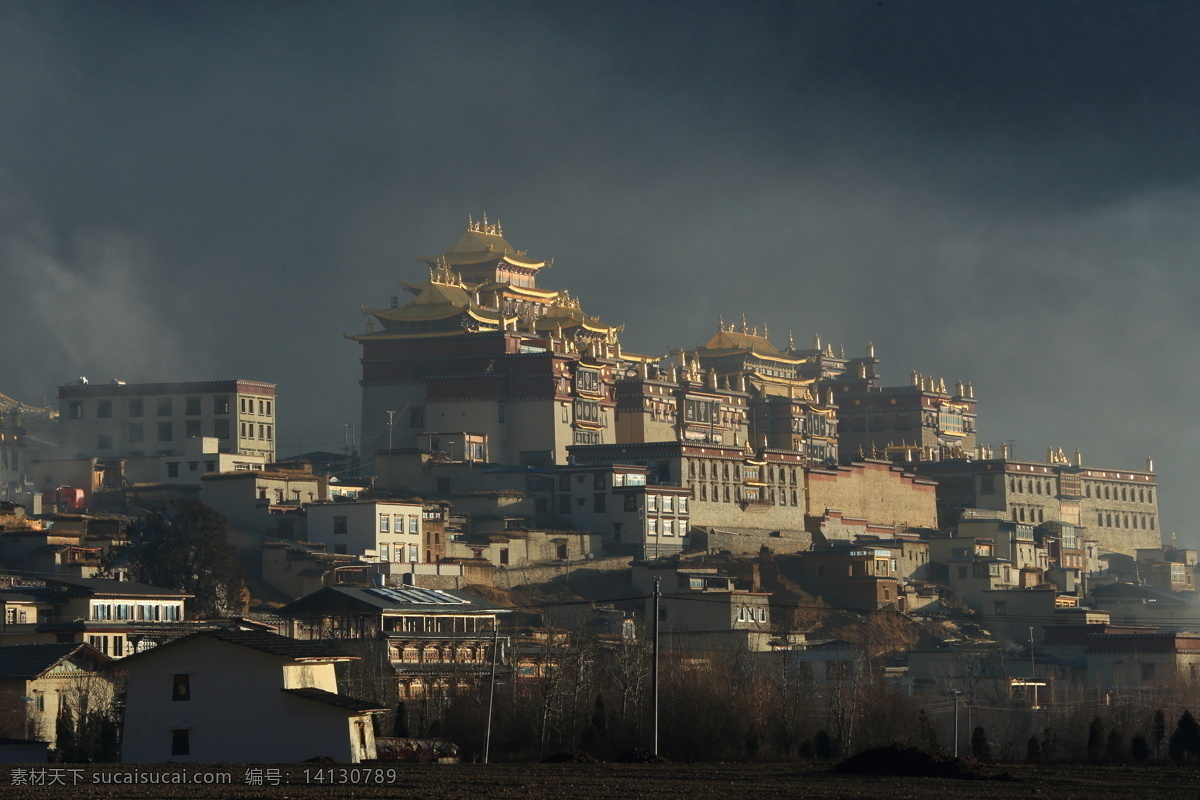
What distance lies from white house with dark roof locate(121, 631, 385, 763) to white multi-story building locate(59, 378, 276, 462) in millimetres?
63901

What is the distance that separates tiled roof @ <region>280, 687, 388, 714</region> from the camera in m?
55.2

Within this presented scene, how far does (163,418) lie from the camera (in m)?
125

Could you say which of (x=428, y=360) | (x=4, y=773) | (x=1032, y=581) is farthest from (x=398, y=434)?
(x=4, y=773)

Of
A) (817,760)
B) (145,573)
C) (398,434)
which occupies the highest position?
(398,434)

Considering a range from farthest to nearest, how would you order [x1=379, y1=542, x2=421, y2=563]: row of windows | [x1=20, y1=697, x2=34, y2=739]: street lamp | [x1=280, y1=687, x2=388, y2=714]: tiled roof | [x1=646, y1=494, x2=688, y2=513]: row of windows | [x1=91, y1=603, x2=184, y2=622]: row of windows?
[x1=646, y1=494, x2=688, y2=513]: row of windows → [x1=379, y1=542, x2=421, y2=563]: row of windows → [x1=91, y1=603, x2=184, y2=622]: row of windows → [x1=20, y1=697, x2=34, y2=739]: street lamp → [x1=280, y1=687, x2=388, y2=714]: tiled roof

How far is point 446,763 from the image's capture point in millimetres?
57219

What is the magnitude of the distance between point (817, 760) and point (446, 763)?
9.86 meters

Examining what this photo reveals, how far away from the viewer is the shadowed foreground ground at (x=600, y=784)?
143 feet

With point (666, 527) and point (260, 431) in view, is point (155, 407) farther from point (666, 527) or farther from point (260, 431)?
point (666, 527)

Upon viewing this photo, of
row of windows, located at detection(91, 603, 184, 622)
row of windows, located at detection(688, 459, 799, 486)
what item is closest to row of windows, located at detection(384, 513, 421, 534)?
row of windows, located at detection(91, 603, 184, 622)

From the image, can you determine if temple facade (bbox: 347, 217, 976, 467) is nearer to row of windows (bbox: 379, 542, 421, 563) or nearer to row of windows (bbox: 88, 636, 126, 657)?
row of windows (bbox: 379, 542, 421, 563)

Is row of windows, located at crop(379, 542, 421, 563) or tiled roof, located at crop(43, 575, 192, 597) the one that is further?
row of windows, located at crop(379, 542, 421, 563)

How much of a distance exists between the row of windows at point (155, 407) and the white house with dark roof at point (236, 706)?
214 ft

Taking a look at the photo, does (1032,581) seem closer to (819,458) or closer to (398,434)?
(819,458)
